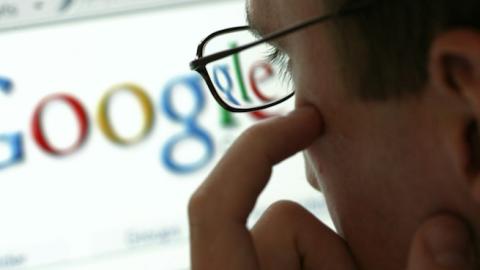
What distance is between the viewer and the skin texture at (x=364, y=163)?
0.43 meters

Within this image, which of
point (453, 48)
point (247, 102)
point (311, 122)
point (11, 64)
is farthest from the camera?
point (11, 64)

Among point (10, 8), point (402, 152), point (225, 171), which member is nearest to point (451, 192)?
point (402, 152)

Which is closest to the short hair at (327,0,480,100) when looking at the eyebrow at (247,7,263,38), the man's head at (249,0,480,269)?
the man's head at (249,0,480,269)

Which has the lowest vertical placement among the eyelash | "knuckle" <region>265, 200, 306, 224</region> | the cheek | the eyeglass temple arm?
"knuckle" <region>265, 200, 306, 224</region>

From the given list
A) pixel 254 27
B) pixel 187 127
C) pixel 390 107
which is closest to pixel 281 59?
pixel 254 27

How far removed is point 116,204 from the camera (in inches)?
33.3

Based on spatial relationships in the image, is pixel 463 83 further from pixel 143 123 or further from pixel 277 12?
pixel 143 123

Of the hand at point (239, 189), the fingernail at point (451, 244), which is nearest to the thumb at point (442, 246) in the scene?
the fingernail at point (451, 244)

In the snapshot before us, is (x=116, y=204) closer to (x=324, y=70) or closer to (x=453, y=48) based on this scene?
(x=324, y=70)

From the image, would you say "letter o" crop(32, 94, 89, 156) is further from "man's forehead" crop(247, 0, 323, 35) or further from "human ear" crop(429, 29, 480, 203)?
"human ear" crop(429, 29, 480, 203)

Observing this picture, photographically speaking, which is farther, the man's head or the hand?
the hand

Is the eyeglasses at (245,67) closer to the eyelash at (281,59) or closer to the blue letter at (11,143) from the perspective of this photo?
the eyelash at (281,59)

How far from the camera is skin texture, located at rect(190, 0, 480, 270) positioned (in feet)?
1.41

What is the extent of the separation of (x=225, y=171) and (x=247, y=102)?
0.45 feet
